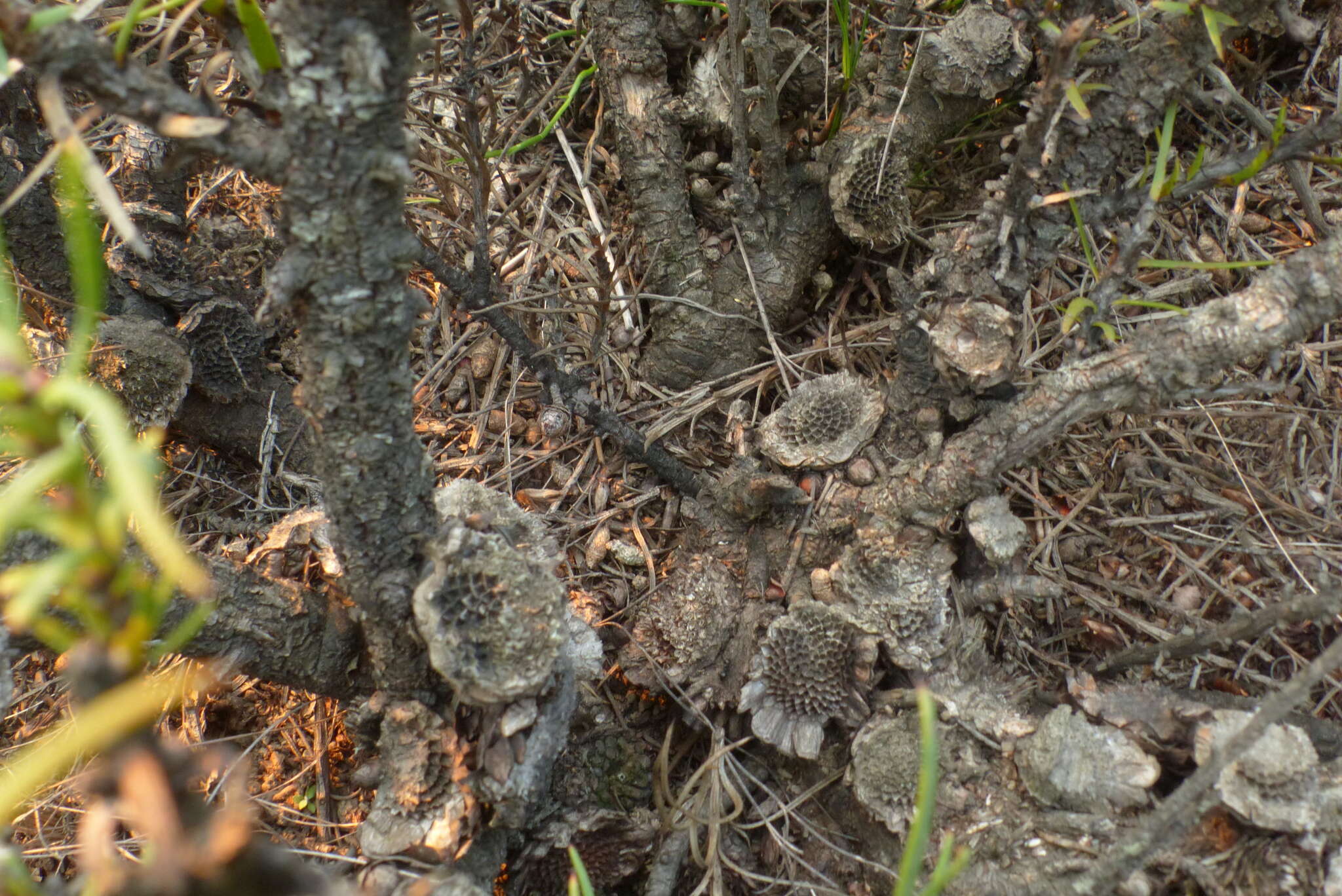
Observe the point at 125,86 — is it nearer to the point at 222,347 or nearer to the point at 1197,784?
the point at 222,347

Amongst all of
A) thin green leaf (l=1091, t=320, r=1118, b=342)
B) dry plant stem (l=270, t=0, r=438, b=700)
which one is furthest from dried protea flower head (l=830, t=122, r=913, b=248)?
dry plant stem (l=270, t=0, r=438, b=700)

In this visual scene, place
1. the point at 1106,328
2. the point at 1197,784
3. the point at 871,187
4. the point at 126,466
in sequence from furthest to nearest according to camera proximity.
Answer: the point at 871,187
the point at 1106,328
the point at 1197,784
the point at 126,466

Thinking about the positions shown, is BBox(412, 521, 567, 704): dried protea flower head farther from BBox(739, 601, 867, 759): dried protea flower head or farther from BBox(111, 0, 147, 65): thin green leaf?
BBox(111, 0, 147, 65): thin green leaf

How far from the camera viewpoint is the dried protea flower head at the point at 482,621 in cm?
115

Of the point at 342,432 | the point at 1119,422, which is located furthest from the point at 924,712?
the point at 1119,422

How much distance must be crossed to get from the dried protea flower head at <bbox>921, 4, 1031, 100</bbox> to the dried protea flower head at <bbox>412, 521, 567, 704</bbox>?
1.36 meters

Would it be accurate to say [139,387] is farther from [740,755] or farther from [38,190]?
[740,755]

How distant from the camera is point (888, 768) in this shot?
1.35 metres

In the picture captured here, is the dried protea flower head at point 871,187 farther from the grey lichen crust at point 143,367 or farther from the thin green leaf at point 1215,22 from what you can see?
the grey lichen crust at point 143,367

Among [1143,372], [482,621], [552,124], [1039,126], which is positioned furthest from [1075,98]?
[552,124]

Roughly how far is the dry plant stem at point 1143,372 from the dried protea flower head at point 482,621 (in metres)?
0.73

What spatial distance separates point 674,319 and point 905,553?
78 centimetres

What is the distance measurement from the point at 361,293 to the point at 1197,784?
1.15 metres

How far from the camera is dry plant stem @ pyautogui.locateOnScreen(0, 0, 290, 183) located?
30.1 inches
